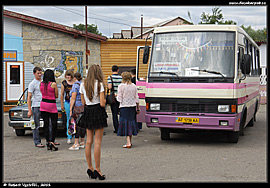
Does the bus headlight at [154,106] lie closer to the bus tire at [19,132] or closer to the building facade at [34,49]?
the bus tire at [19,132]

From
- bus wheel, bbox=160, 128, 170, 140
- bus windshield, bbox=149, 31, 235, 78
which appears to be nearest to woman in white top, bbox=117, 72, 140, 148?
bus windshield, bbox=149, 31, 235, 78

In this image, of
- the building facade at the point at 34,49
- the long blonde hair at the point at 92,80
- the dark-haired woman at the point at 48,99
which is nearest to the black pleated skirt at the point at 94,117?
the long blonde hair at the point at 92,80

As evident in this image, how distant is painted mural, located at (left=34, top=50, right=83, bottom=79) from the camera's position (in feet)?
73.7

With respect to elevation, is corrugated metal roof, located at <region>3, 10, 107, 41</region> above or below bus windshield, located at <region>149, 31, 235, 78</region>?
above

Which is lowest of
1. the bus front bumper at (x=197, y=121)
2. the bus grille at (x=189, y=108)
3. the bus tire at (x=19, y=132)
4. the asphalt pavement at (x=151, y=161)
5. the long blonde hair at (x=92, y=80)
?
the asphalt pavement at (x=151, y=161)

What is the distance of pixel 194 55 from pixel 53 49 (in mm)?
14391

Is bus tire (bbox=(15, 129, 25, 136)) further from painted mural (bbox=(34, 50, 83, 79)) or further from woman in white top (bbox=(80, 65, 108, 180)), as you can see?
painted mural (bbox=(34, 50, 83, 79))

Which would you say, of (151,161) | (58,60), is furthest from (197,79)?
(58,60)

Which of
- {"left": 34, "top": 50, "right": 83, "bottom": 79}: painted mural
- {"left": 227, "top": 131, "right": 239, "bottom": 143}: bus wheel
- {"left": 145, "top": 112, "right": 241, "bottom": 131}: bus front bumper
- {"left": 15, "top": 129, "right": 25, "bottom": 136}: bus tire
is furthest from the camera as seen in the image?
{"left": 34, "top": 50, "right": 83, "bottom": 79}: painted mural

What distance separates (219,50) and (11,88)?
48.4 ft

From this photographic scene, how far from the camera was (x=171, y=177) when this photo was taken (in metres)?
6.43

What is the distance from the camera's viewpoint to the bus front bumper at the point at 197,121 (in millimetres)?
9133
